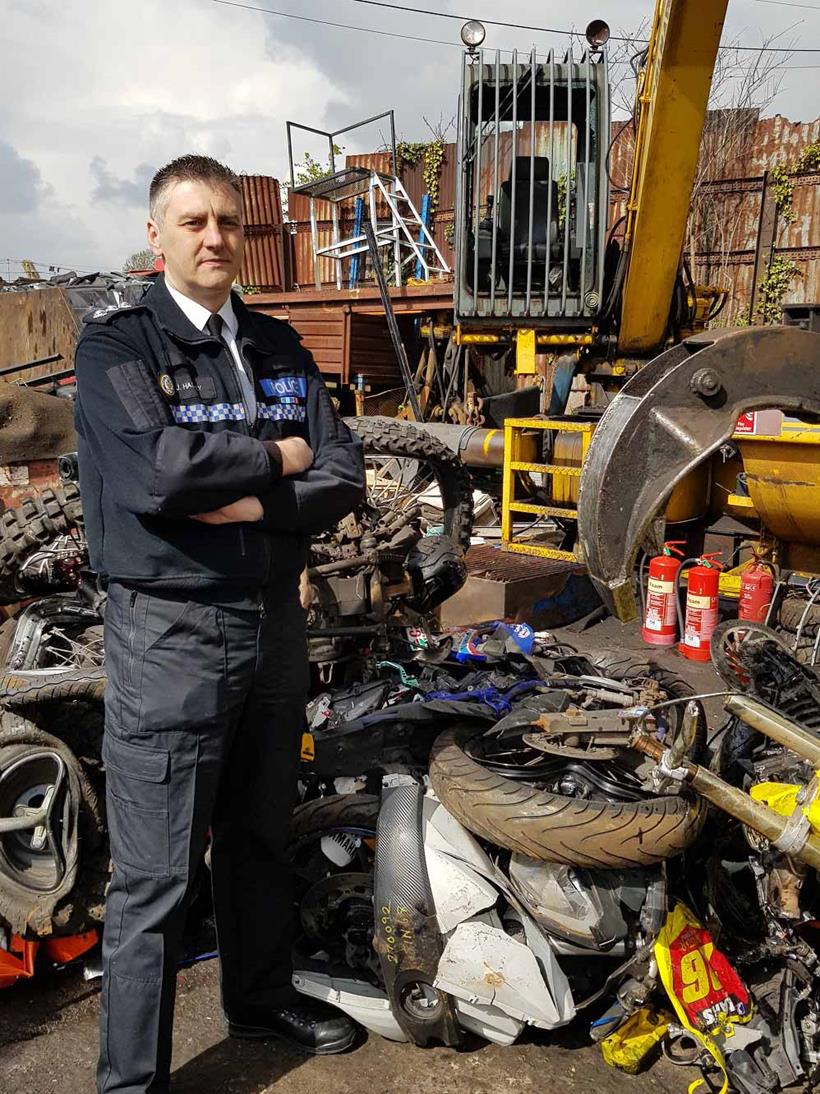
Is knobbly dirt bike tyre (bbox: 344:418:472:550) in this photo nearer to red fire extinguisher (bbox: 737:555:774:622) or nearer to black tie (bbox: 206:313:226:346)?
red fire extinguisher (bbox: 737:555:774:622)

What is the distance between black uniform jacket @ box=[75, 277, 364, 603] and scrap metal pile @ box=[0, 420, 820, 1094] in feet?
2.64

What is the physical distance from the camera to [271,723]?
2107mm

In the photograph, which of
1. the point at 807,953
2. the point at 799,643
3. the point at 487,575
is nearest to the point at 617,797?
the point at 807,953

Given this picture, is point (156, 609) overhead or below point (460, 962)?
overhead

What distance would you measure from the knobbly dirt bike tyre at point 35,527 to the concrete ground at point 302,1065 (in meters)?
1.64

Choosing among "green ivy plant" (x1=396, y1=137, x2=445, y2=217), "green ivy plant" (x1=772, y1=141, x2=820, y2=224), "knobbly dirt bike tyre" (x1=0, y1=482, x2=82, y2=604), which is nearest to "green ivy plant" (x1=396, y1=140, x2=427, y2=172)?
"green ivy plant" (x1=396, y1=137, x2=445, y2=217)

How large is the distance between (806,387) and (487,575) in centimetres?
416

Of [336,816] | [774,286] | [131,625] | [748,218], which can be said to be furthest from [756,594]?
[748,218]

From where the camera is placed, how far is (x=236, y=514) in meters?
1.90

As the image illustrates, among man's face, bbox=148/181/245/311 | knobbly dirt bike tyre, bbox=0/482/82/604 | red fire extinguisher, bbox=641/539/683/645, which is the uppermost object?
man's face, bbox=148/181/245/311

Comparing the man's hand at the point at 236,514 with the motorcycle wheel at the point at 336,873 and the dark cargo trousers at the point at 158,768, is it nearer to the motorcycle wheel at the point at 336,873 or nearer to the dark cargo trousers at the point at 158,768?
the dark cargo trousers at the point at 158,768

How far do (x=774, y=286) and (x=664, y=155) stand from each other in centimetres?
567

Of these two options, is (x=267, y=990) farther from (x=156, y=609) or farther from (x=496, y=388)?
(x=496, y=388)

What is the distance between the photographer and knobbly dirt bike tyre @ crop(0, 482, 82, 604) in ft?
11.1
